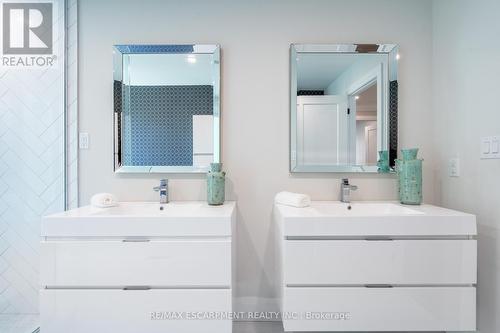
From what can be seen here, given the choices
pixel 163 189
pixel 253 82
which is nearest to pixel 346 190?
pixel 253 82

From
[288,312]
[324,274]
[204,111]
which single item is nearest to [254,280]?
[288,312]

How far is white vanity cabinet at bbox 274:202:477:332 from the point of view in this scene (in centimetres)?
125

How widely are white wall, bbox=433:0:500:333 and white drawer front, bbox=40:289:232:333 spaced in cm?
135

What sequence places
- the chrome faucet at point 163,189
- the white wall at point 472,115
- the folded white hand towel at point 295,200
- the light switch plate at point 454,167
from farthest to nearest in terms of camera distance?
the chrome faucet at point 163,189 → the light switch plate at point 454,167 → the folded white hand towel at point 295,200 → the white wall at point 472,115

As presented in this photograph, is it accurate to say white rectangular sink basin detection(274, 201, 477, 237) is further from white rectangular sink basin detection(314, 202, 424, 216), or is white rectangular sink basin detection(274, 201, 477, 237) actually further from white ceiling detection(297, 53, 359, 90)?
white ceiling detection(297, 53, 359, 90)

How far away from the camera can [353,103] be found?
5.78 ft

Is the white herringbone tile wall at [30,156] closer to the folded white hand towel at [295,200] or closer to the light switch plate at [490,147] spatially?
the folded white hand towel at [295,200]

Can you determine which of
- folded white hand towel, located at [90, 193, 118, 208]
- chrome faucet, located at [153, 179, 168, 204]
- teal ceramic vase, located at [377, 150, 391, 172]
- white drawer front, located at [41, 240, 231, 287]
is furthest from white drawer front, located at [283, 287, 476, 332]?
folded white hand towel, located at [90, 193, 118, 208]

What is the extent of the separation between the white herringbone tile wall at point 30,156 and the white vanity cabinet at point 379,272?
61.4 inches

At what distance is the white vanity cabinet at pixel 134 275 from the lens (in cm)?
125

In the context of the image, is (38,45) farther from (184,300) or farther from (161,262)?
(184,300)

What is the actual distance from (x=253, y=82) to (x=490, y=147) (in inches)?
53.0

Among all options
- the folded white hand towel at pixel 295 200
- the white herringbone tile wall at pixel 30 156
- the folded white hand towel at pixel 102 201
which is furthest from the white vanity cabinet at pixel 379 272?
the white herringbone tile wall at pixel 30 156

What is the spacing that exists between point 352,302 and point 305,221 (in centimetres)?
44
